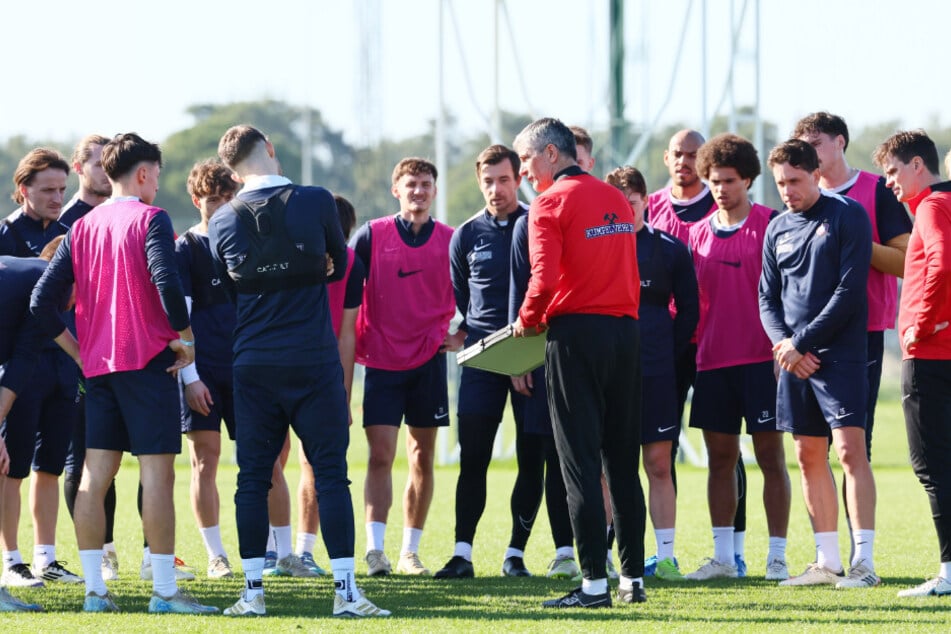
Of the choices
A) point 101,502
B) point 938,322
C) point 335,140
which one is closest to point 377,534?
point 101,502

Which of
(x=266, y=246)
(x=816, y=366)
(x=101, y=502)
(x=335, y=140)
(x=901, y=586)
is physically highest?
(x=335, y=140)

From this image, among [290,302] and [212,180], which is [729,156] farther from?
[212,180]

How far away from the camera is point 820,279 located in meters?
6.58

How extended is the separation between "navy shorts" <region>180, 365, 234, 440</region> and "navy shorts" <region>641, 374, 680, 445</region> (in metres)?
2.27

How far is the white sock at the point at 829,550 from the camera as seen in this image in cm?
670

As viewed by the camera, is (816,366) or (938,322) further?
Result: (816,366)

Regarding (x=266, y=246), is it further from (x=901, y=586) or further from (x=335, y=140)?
(x=335, y=140)

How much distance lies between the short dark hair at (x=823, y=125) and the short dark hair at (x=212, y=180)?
311 cm

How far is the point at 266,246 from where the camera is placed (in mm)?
5691

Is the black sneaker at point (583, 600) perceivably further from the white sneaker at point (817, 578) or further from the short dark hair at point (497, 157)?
the short dark hair at point (497, 157)

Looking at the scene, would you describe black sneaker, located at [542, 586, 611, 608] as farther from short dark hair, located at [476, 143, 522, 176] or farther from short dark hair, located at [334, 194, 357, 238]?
short dark hair, located at [334, 194, 357, 238]

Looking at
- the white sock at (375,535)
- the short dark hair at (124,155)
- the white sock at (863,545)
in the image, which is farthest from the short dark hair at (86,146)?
the white sock at (863,545)

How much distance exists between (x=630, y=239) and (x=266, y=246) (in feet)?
5.30

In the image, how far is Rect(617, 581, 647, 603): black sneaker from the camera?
5.99 m
